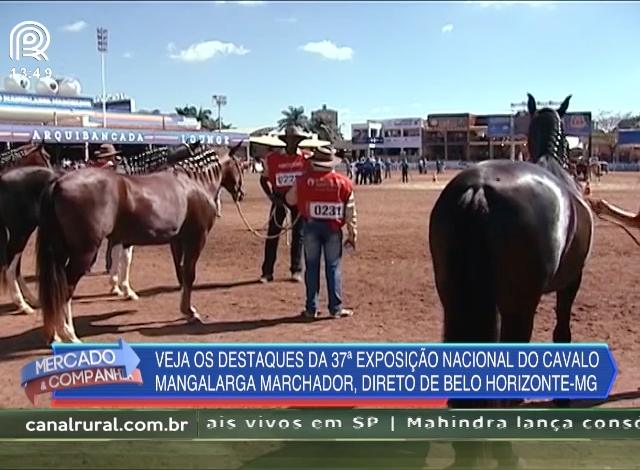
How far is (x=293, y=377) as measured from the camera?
3.96m

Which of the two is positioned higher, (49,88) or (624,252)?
→ (49,88)

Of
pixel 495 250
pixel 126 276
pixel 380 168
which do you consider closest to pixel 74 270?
pixel 126 276

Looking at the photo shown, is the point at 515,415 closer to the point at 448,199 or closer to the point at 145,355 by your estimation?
the point at 448,199

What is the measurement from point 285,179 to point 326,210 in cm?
91

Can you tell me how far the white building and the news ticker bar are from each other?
1978 millimetres

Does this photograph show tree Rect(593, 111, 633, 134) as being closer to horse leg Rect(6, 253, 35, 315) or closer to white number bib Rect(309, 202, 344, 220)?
white number bib Rect(309, 202, 344, 220)

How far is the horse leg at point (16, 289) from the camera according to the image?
6887 mm

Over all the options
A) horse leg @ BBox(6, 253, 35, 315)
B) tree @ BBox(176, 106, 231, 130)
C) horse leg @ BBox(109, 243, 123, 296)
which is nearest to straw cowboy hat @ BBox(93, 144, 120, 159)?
tree @ BBox(176, 106, 231, 130)

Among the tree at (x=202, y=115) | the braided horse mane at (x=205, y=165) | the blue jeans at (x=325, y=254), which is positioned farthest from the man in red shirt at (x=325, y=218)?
the tree at (x=202, y=115)

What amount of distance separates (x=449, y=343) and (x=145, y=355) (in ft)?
5.77

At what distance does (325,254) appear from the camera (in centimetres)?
650

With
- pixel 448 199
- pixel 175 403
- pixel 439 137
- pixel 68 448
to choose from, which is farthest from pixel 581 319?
pixel 68 448

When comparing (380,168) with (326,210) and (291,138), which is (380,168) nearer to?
(326,210)

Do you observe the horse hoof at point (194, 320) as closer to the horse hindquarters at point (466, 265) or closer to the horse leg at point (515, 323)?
the horse hindquarters at point (466, 265)
